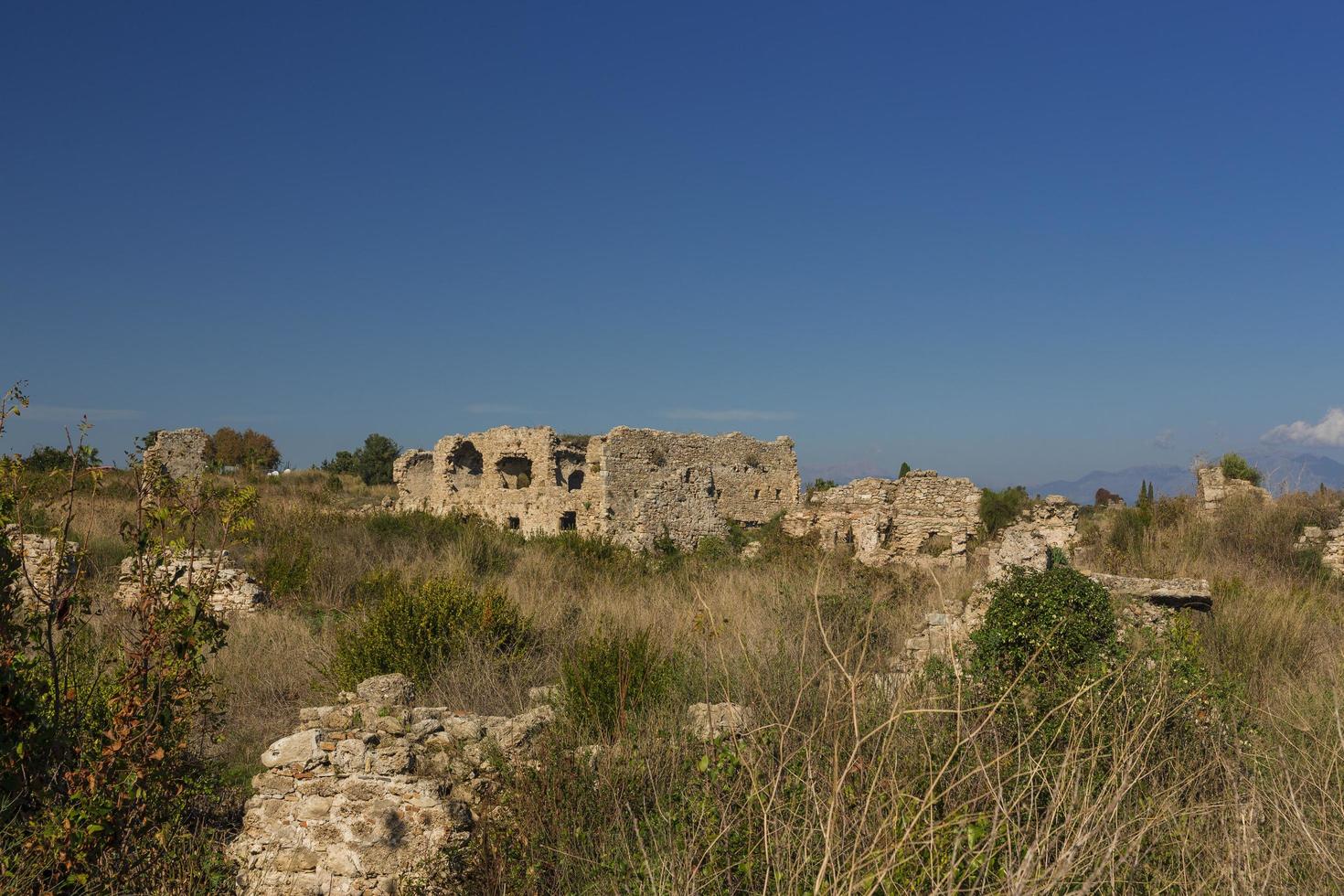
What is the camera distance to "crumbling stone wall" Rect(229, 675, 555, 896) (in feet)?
14.0

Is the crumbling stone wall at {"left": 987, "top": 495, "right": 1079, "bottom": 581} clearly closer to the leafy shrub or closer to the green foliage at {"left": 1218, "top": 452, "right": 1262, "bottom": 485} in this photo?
the leafy shrub

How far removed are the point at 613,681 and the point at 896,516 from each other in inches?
512

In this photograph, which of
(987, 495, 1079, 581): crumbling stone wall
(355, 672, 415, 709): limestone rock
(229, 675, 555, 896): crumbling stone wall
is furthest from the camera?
(987, 495, 1079, 581): crumbling stone wall

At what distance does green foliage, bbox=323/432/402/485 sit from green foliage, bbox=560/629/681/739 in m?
34.6

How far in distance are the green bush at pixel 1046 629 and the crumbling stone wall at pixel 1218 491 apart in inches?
485

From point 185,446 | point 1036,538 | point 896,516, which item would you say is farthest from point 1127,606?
point 185,446

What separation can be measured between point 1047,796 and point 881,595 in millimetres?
5674

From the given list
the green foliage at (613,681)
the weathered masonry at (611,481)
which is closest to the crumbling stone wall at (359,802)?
the green foliage at (613,681)

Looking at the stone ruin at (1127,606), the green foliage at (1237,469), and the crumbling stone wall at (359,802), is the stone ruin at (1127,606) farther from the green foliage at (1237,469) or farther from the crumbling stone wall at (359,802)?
the green foliage at (1237,469)

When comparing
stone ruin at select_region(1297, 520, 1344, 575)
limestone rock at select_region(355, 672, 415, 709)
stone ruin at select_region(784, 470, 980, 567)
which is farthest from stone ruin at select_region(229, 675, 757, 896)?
stone ruin at select_region(784, 470, 980, 567)

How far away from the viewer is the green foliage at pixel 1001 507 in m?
21.3

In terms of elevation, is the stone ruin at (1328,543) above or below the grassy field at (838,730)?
above

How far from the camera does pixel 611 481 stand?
19.4 meters

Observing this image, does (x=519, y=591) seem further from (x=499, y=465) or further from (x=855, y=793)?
(x=499, y=465)
